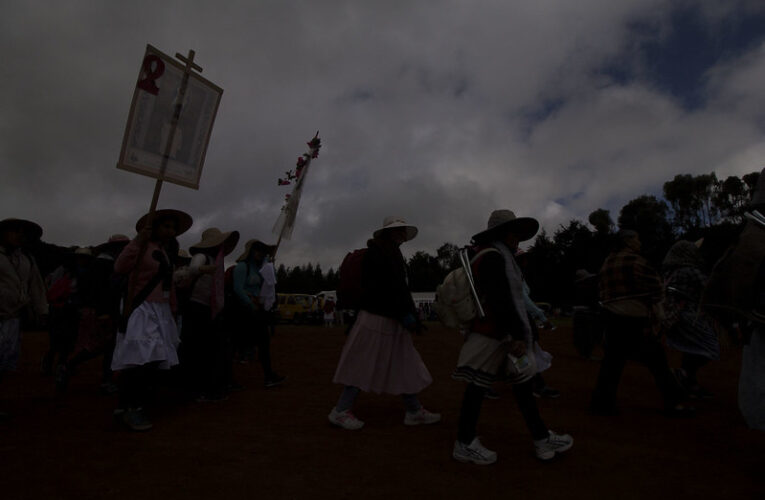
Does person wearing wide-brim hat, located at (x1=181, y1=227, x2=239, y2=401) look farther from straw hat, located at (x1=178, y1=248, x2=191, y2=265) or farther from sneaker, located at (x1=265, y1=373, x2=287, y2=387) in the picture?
straw hat, located at (x1=178, y1=248, x2=191, y2=265)

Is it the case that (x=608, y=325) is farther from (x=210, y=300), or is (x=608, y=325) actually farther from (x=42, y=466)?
(x=42, y=466)

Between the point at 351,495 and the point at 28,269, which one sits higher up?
the point at 28,269

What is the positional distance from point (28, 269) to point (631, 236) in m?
6.11

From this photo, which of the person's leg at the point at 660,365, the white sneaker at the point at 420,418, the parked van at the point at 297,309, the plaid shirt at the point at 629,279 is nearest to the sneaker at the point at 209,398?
the white sneaker at the point at 420,418

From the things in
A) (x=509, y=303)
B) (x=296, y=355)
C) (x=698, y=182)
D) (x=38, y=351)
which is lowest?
(x=38, y=351)

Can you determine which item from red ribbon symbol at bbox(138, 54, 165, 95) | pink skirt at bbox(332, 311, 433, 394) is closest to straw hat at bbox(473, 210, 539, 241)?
pink skirt at bbox(332, 311, 433, 394)

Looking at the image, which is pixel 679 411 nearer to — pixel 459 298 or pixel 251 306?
pixel 459 298

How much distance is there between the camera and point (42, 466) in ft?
9.73

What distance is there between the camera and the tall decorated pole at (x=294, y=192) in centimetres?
1177

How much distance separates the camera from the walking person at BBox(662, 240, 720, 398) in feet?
16.7

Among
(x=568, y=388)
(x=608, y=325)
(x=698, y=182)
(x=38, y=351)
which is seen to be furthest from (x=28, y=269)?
(x=698, y=182)

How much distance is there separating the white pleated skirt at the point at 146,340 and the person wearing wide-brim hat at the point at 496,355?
2568mm

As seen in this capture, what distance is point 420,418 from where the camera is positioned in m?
4.14

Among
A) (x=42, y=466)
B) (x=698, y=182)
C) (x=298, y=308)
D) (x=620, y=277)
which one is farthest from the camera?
(x=698, y=182)
